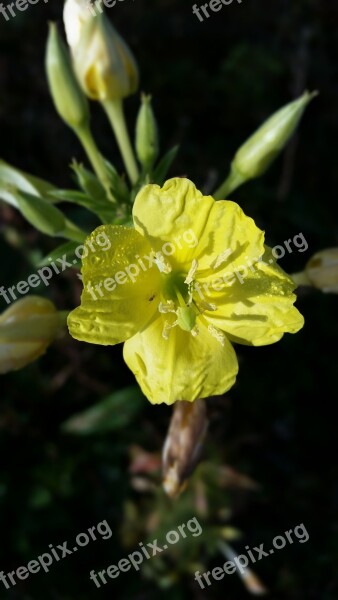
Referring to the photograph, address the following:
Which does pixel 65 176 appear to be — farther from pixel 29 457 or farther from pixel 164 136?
pixel 29 457

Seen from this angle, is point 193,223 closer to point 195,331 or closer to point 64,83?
point 195,331

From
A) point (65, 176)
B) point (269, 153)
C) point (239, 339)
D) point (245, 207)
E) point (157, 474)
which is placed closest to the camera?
point (239, 339)

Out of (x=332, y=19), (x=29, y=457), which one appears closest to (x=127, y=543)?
(x=29, y=457)
